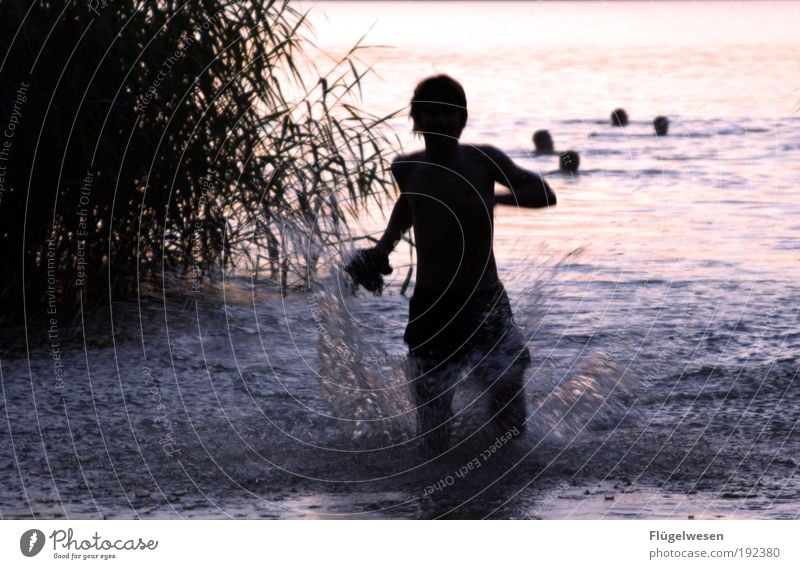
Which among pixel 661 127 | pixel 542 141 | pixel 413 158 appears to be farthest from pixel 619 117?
pixel 413 158

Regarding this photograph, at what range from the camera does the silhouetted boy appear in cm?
425

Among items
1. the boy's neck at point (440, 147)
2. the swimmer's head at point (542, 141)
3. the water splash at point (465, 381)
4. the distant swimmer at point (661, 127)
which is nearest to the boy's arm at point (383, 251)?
the boy's neck at point (440, 147)

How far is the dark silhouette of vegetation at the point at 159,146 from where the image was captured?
5773 mm

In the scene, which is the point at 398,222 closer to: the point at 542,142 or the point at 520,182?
the point at 520,182

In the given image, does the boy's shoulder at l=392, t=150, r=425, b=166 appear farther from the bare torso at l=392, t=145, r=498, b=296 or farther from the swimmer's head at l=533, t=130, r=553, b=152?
the swimmer's head at l=533, t=130, r=553, b=152

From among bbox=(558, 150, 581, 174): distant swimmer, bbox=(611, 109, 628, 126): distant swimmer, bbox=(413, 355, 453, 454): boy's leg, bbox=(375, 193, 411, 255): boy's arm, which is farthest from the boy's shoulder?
bbox=(611, 109, 628, 126): distant swimmer

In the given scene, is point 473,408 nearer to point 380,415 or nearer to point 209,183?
point 380,415

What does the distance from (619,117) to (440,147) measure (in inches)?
407

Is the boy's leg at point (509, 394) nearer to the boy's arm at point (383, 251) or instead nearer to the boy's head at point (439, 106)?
the boy's arm at point (383, 251)

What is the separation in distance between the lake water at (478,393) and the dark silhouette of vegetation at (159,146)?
417mm

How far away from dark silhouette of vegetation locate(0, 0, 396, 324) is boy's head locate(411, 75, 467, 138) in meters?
1.94

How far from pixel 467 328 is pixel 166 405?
186 cm

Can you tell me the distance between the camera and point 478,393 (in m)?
4.83

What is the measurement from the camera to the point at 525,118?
14.3 metres
